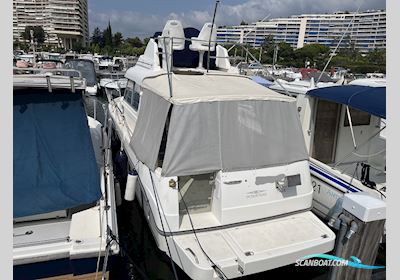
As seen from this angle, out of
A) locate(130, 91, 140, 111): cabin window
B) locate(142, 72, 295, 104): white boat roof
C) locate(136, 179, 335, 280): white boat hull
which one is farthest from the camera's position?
locate(130, 91, 140, 111): cabin window

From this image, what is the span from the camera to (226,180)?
13.6ft

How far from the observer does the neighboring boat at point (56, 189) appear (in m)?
3.41

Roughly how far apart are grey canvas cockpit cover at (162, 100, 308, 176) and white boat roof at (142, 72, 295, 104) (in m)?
0.08

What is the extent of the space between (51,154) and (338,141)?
5738 mm

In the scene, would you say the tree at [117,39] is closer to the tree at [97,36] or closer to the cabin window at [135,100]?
the tree at [97,36]

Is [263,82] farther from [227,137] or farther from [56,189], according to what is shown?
[56,189]

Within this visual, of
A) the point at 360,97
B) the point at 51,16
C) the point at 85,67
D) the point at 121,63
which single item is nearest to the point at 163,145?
the point at 360,97

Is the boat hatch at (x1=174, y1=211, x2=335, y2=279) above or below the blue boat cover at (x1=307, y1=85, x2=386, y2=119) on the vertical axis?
below

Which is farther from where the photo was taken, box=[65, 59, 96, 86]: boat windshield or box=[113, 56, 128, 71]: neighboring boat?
box=[65, 59, 96, 86]: boat windshield

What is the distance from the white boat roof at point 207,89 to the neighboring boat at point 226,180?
2 centimetres

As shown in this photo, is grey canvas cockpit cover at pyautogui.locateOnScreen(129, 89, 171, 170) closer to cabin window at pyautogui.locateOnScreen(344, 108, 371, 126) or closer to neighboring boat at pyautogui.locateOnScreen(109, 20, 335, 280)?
neighboring boat at pyautogui.locateOnScreen(109, 20, 335, 280)

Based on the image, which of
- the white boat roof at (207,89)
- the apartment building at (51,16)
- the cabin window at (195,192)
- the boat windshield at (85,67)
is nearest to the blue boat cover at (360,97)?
the white boat roof at (207,89)

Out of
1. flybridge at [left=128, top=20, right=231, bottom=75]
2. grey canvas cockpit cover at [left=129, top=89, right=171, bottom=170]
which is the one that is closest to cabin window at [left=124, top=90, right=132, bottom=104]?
flybridge at [left=128, top=20, right=231, bottom=75]

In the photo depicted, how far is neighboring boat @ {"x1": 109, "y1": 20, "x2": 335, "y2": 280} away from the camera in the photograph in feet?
12.7
